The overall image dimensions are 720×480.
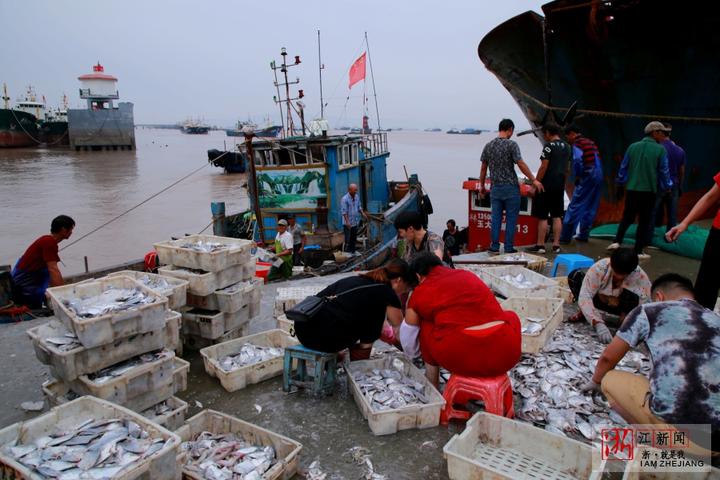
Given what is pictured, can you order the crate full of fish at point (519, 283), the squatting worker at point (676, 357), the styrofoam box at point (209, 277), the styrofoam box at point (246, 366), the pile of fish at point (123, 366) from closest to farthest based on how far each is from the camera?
the squatting worker at point (676, 357), the pile of fish at point (123, 366), the styrofoam box at point (246, 366), the styrofoam box at point (209, 277), the crate full of fish at point (519, 283)

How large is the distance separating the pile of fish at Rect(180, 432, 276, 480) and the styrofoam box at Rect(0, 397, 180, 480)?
29 cm

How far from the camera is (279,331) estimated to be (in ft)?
14.9

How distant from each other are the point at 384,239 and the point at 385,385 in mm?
9685

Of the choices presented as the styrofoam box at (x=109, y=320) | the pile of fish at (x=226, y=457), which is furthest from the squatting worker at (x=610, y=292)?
the styrofoam box at (x=109, y=320)

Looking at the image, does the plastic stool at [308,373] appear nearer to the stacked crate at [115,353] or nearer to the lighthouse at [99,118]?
the stacked crate at [115,353]

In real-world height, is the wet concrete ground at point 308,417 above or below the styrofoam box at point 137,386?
below

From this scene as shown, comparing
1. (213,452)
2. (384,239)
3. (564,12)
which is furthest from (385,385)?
(384,239)

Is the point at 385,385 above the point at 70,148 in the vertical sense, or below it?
below

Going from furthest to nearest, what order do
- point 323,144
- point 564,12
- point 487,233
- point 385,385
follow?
point 323,144 → point 487,233 → point 564,12 → point 385,385

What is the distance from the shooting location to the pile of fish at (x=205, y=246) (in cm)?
455

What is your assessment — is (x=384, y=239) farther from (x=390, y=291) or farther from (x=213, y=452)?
(x=213, y=452)

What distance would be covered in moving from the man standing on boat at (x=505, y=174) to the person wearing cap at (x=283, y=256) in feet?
12.8

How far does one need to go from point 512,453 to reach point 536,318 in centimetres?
202

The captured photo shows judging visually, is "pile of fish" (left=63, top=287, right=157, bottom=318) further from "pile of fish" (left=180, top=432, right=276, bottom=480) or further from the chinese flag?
the chinese flag
